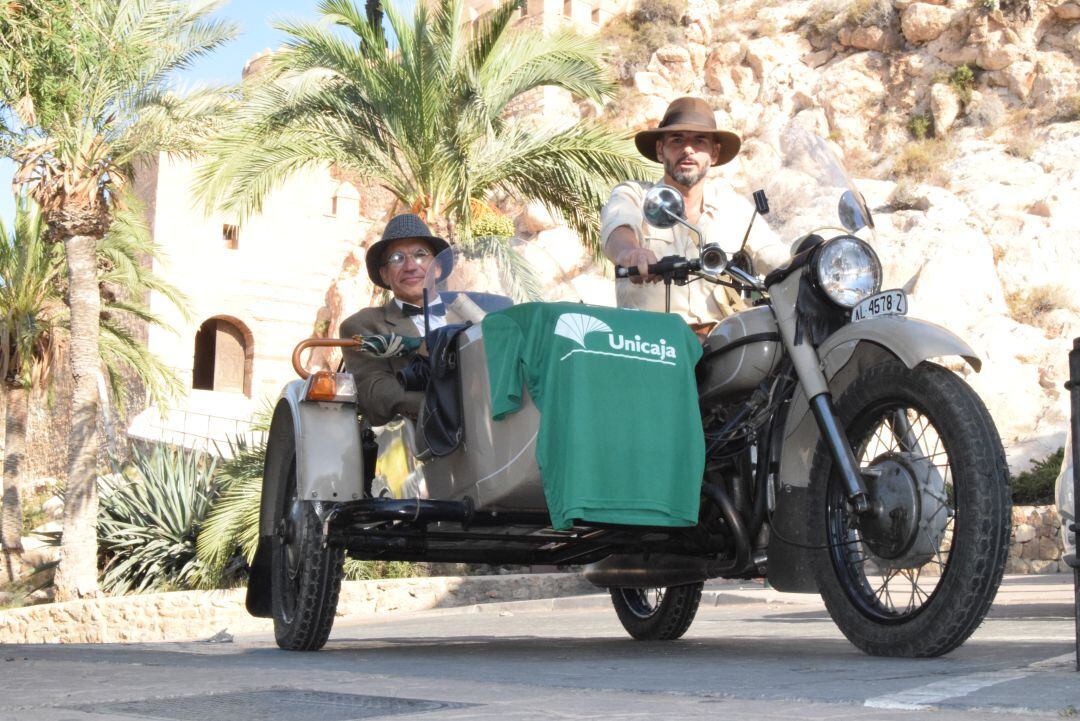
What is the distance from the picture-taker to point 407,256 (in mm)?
6156

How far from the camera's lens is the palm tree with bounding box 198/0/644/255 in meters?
17.3

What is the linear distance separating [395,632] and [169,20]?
37.8 feet

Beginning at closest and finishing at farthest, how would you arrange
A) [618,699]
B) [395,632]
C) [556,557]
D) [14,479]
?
[618,699], [556,557], [395,632], [14,479]

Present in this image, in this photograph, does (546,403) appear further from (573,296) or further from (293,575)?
(293,575)

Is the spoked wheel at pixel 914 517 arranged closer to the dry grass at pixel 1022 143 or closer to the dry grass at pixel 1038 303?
the dry grass at pixel 1038 303

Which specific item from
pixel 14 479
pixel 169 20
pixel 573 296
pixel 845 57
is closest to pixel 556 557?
pixel 573 296

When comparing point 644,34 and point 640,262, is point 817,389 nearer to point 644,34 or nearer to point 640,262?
point 640,262

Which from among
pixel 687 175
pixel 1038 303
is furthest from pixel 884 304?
pixel 1038 303

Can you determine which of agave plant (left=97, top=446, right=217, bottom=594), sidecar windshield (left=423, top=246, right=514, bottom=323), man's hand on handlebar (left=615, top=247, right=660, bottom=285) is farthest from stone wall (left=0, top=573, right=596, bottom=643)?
man's hand on handlebar (left=615, top=247, right=660, bottom=285)

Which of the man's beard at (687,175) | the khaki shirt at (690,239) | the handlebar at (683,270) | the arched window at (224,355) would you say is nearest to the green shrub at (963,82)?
the arched window at (224,355)

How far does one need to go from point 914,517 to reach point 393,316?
8.89ft

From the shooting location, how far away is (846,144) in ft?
142

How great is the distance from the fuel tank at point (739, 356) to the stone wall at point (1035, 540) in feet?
52.8

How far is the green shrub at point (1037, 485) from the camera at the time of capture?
826 inches
